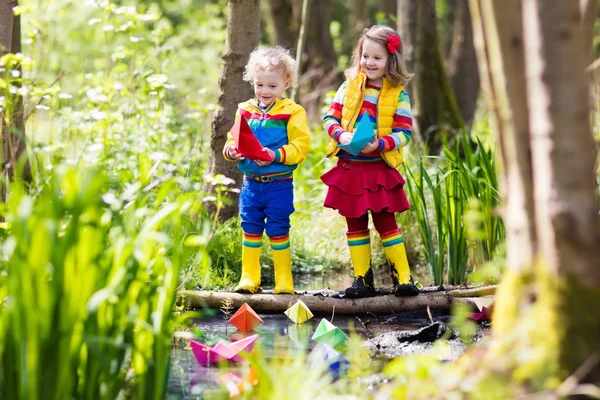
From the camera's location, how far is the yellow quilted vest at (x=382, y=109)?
4059 mm

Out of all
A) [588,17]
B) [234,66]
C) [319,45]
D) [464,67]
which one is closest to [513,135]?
[588,17]

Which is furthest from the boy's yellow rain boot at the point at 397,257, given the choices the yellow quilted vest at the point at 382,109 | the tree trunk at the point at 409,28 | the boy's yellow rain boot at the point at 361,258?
the tree trunk at the point at 409,28

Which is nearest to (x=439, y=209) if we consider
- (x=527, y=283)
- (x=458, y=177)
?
(x=458, y=177)

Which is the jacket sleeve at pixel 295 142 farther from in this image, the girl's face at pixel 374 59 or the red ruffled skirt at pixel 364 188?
the girl's face at pixel 374 59

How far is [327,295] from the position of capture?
4117 millimetres

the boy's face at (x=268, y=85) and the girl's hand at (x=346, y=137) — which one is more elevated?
the boy's face at (x=268, y=85)

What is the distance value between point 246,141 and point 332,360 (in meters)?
1.51

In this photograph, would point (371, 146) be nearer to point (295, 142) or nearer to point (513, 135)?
point (295, 142)

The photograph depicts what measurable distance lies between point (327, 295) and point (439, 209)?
776 millimetres

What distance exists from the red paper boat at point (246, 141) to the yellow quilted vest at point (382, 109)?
41cm

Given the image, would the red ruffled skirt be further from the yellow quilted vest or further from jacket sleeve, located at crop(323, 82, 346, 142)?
jacket sleeve, located at crop(323, 82, 346, 142)

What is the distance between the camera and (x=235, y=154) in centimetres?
407

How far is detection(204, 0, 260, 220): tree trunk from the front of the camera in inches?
195

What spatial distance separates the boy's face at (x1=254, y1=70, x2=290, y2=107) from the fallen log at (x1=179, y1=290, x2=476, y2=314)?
104 cm
